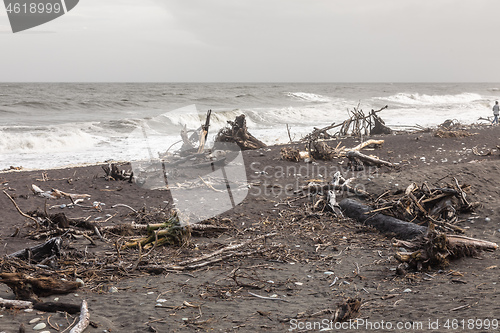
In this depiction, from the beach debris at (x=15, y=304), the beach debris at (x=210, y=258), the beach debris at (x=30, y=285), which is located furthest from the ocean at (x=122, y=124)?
the beach debris at (x=15, y=304)

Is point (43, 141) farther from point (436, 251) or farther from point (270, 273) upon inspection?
point (436, 251)

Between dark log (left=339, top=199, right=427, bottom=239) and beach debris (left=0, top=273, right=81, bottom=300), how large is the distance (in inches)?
147

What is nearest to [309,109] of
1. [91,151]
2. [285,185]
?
[91,151]

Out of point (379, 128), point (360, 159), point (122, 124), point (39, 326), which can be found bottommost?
point (39, 326)

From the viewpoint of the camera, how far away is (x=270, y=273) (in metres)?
4.22

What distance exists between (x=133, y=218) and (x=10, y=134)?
40.8 feet

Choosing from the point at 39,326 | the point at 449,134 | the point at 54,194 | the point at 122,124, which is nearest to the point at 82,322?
the point at 39,326

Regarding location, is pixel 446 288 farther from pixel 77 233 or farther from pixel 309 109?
pixel 309 109

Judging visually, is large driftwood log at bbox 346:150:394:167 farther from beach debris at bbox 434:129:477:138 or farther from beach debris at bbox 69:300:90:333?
beach debris at bbox 69:300:90:333

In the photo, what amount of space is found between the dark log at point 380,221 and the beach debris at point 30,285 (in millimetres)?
3723

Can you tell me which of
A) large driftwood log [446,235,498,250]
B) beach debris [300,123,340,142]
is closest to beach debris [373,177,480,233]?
large driftwood log [446,235,498,250]

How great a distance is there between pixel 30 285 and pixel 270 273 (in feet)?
6.99

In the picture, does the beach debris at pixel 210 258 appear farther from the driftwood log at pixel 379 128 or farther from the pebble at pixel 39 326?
the driftwood log at pixel 379 128

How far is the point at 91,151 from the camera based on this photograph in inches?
573
